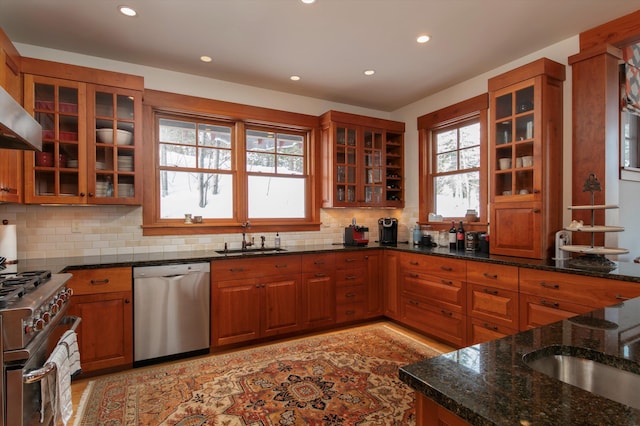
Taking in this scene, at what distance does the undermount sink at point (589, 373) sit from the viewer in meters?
0.87

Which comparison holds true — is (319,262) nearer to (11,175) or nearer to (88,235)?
(88,235)

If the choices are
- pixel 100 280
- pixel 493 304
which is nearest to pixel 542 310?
pixel 493 304

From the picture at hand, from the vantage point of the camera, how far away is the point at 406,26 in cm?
269

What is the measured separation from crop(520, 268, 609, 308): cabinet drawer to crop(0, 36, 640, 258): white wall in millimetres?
798

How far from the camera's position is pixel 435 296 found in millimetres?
3355

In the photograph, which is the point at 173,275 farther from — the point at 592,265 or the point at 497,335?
the point at 592,265

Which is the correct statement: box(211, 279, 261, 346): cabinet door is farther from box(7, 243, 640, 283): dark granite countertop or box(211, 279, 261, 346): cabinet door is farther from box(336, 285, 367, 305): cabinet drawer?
box(336, 285, 367, 305): cabinet drawer

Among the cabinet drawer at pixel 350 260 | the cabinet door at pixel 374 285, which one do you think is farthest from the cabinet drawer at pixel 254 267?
the cabinet door at pixel 374 285

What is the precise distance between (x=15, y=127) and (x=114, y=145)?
5.20ft

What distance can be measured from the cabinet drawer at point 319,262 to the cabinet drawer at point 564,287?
182cm

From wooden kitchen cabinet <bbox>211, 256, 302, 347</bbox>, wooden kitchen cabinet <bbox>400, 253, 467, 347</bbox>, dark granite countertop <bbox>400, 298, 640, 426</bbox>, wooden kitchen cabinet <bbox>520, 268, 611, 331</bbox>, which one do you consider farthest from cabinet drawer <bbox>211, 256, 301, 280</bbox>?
dark granite countertop <bbox>400, 298, 640, 426</bbox>

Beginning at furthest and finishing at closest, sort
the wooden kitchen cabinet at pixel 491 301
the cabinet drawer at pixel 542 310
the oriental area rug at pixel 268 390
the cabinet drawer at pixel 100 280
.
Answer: the wooden kitchen cabinet at pixel 491 301 < the cabinet drawer at pixel 100 280 < the cabinet drawer at pixel 542 310 < the oriental area rug at pixel 268 390

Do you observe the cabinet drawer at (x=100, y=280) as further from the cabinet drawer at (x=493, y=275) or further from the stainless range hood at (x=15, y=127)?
the cabinet drawer at (x=493, y=275)

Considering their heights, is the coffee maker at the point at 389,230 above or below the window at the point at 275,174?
below
